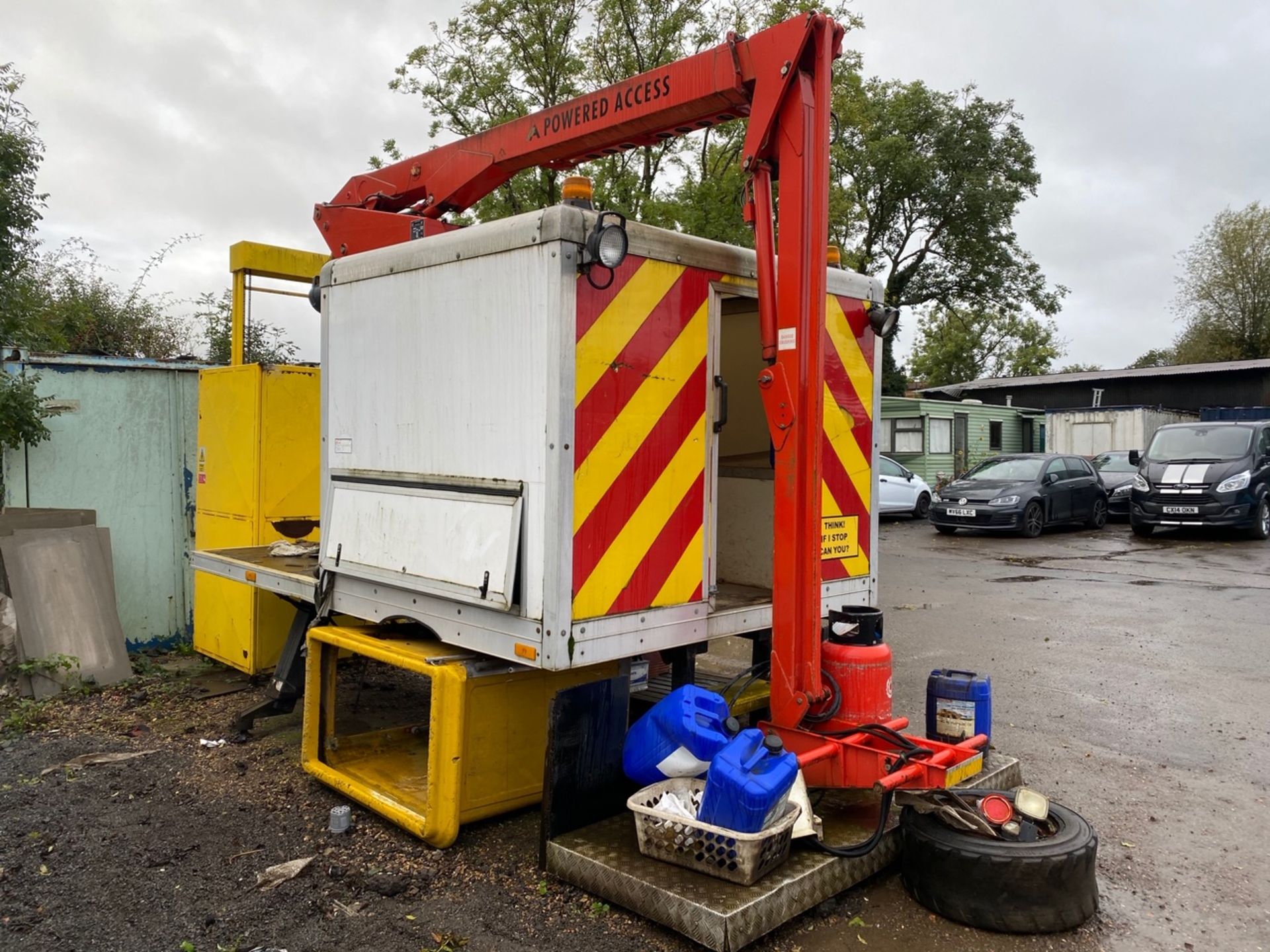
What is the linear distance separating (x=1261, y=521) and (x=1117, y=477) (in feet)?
Answer: 14.6

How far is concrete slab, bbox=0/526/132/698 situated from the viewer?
5.96 metres

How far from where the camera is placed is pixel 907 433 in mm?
24141

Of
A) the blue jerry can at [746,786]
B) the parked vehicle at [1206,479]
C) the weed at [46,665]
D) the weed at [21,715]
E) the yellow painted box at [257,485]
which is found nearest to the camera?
the blue jerry can at [746,786]

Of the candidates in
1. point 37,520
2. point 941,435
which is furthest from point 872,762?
point 941,435

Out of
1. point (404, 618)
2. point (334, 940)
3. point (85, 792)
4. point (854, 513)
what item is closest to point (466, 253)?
point (404, 618)

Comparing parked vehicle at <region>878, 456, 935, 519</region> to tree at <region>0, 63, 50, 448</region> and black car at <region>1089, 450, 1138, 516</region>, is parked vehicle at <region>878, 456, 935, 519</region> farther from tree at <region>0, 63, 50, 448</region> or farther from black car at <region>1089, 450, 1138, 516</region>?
tree at <region>0, 63, 50, 448</region>

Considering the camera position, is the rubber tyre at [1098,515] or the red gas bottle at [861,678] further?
the rubber tyre at [1098,515]

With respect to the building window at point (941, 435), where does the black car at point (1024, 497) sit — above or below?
below

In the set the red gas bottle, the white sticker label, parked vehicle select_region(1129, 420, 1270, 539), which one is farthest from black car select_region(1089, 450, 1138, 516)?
the red gas bottle

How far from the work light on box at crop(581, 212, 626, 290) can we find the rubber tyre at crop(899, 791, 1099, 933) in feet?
7.60

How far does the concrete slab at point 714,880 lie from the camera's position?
2895 mm

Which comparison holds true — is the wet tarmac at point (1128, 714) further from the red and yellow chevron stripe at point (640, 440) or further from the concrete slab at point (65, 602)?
the concrete slab at point (65, 602)

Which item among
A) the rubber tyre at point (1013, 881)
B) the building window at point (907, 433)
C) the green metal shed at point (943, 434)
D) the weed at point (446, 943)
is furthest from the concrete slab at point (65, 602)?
the building window at point (907, 433)

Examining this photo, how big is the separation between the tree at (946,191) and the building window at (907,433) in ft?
27.9
